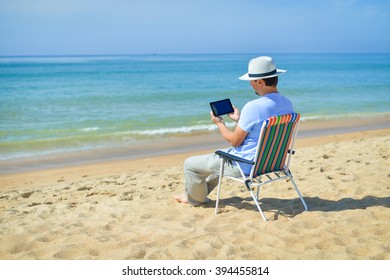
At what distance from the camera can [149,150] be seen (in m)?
9.38

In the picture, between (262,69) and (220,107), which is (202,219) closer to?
(220,107)

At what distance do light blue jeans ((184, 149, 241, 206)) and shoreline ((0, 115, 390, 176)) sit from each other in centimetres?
415

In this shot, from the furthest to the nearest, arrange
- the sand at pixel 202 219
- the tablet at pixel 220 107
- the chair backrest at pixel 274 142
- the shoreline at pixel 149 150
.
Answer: the shoreline at pixel 149 150
the tablet at pixel 220 107
the chair backrest at pixel 274 142
the sand at pixel 202 219

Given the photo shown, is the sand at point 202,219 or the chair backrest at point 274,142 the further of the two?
the chair backrest at point 274,142

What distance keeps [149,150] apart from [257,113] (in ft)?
18.9

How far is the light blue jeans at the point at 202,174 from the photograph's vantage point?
4211 millimetres

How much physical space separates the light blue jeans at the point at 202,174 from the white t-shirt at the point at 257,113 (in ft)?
1.04

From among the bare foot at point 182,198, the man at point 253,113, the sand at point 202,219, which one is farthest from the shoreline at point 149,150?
the man at point 253,113

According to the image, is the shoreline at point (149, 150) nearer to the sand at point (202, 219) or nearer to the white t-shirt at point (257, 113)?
the sand at point (202, 219)

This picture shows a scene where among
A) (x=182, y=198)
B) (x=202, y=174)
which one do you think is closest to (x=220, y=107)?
(x=202, y=174)

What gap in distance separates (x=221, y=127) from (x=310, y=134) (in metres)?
7.45

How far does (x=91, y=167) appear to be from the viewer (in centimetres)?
786
